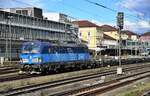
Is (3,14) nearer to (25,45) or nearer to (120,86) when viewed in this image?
(25,45)

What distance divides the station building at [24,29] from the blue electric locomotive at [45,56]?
23210 millimetres

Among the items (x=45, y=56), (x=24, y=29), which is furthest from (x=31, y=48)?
(x=24, y=29)

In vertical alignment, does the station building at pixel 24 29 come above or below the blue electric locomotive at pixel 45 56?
above

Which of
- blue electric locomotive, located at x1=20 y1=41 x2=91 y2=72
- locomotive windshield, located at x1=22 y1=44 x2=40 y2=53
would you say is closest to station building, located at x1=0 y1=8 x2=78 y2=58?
blue electric locomotive, located at x1=20 y1=41 x2=91 y2=72

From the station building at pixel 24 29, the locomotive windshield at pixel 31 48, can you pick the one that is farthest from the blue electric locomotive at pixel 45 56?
the station building at pixel 24 29

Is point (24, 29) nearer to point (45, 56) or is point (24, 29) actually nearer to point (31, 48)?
point (45, 56)

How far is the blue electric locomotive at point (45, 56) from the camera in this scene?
34625mm

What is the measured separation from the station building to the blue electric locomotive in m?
23.2

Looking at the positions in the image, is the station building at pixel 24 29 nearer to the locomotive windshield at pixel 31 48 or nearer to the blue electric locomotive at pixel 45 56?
the blue electric locomotive at pixel 45 56

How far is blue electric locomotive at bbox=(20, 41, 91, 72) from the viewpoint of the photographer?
34625mm

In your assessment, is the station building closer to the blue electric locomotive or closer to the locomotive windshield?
the blue electric locomotive

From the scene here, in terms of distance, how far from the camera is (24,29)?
83312mm

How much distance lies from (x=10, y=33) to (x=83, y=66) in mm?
33775

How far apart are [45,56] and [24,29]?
160ft
